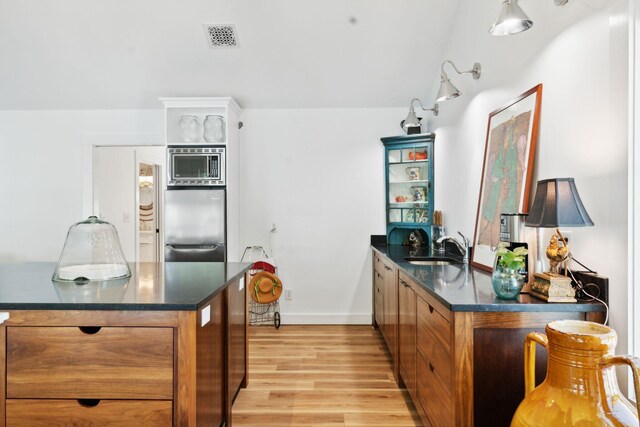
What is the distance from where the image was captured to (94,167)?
4484mm

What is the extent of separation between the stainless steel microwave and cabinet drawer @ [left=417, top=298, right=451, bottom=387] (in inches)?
103

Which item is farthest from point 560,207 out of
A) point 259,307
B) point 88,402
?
point 259,307

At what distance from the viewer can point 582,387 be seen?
0.98 metres

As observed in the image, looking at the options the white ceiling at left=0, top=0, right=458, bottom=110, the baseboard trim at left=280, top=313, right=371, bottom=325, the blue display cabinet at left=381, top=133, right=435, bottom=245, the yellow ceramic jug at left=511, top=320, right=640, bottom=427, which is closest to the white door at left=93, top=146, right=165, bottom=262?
the white ceiling at left=0, top=0, right=458, bottom=110

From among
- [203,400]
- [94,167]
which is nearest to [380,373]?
[203,400]

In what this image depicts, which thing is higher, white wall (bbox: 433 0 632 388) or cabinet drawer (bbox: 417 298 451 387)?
white wall (bbox: 433 0 632 388)

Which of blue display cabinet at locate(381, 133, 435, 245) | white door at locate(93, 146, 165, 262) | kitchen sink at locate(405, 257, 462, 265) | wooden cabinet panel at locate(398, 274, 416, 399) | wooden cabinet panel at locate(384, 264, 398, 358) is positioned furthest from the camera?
white door at locate(93, 146, 165, 262)

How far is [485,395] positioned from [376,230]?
2.92 m

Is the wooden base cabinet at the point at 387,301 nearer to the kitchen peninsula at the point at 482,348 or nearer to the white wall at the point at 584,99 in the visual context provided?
the kitchen peninsula at the point at 482,348

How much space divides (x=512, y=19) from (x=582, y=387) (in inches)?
58.3

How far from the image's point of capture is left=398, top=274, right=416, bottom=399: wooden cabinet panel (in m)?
2.35

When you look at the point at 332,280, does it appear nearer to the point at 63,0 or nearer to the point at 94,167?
the point at 94,167

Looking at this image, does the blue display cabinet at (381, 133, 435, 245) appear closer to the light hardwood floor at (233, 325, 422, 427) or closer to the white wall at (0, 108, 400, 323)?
the white wall at (0, 108, 400, 323)

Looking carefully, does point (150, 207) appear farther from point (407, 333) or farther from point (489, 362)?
point (489, 362)
